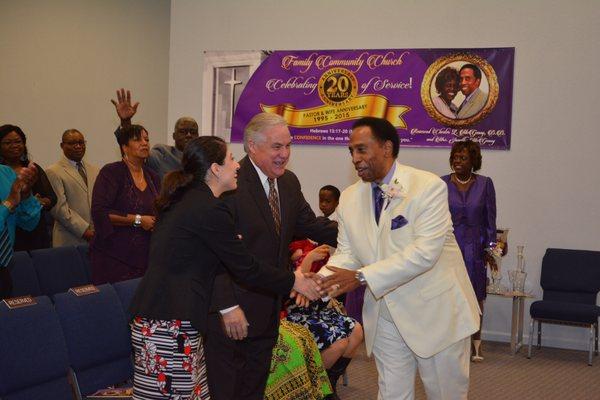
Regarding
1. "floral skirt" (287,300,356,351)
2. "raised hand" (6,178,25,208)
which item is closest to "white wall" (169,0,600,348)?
"floral skirt" (287,300,356,351)

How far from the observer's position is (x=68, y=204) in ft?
21.9

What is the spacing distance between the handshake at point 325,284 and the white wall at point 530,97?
4383 millimetres

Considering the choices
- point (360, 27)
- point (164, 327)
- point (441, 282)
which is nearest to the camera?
point (164, 327)

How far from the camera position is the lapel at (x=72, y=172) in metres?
6.73

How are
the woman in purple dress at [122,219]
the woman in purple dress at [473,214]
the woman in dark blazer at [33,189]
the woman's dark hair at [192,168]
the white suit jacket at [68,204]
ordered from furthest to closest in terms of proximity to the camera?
1. the woman in purple dress at [473,214]
2. the white suit jacket at [68,204]
3. the woman in dark blazer at [33,189]
4. the woman in purple dress at [122,219]
5. the woman's dark hair at [192,168]

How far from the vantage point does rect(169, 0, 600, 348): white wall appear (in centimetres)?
751

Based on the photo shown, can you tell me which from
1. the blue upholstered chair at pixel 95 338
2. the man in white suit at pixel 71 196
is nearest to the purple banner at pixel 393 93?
the man in white suit at pixel 71 196

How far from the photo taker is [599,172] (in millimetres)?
7496

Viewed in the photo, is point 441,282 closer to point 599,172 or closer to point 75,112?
point 599,172

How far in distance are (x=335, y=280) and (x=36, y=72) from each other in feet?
23.4

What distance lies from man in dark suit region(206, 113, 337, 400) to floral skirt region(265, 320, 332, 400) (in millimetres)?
804

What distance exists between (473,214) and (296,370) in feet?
9.52

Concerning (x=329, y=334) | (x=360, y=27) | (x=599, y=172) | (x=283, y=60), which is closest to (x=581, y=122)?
(x=599, y=172)

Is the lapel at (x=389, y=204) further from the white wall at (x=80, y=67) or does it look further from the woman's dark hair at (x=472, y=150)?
the white wall at (x=80, y=67)
